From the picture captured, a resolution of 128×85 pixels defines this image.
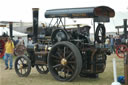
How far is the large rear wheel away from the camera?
687 centimetres

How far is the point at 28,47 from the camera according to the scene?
866cm

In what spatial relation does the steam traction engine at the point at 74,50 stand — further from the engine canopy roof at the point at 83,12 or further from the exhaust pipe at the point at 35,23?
the exhaust pipe at the point at 35,23

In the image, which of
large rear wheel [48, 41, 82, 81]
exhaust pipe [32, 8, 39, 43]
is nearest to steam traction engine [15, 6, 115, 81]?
large rear wheel [48, 41, 82, 81]

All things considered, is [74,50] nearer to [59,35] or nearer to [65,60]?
[65,60]

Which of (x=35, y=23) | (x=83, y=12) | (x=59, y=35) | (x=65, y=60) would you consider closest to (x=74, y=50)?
(x=65, y=60)

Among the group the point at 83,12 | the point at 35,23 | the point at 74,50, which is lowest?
the point at 74,50

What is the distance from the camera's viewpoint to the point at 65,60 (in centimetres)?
715

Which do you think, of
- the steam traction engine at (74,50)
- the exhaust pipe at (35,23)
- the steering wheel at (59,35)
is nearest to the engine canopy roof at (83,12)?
the steam traction engine at (74,50)

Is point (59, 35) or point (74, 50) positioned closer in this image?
point (74, 50)

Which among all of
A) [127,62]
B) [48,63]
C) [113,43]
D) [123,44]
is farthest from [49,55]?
[113,43]

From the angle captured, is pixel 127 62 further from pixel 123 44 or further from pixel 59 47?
pixel 123 44

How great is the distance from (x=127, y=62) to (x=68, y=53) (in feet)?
6.08

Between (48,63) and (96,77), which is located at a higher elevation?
(48,63)

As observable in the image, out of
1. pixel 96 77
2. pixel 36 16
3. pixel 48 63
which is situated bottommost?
pixel 96 77
